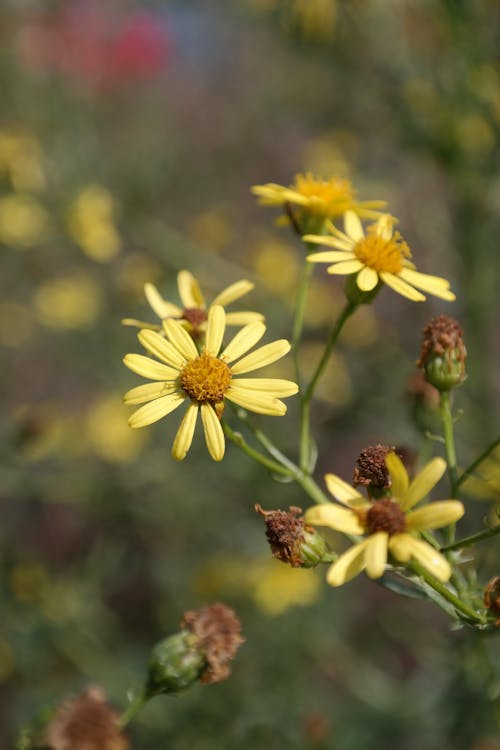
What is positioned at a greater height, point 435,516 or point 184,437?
point 435,516

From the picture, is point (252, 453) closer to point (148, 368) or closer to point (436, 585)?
point (148, 368)

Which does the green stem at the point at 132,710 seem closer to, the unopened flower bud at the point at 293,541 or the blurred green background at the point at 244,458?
the unopened flower bud at the point at 293,541

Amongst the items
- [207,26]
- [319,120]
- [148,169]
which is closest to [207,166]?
[207,26]

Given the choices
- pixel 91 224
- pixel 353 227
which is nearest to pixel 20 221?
pixel 91 224

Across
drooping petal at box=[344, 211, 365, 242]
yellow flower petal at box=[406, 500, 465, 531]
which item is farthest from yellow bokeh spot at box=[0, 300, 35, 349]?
yellow flower petal at box=[406, 500, 465, 531]

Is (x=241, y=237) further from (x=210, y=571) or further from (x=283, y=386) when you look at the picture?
(x=283, y=386)

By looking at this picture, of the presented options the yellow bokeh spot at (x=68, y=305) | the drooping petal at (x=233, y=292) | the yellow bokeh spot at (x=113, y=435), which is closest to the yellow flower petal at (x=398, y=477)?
the drooping petal at (x=233, y=292)
